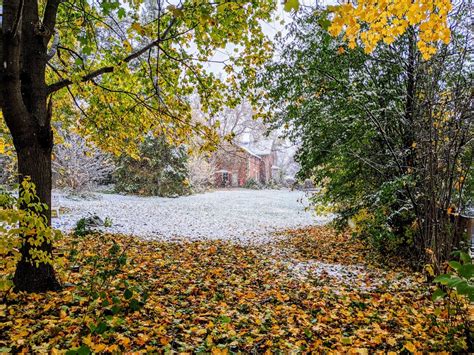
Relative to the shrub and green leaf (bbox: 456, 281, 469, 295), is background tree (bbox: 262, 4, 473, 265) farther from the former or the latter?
the shrub

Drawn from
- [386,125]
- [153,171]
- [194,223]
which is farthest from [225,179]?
[386,125]

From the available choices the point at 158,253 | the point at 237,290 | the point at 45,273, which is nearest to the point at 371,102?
the point at 237,290

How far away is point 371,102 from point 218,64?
9.74ft

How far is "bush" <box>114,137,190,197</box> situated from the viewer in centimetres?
1925

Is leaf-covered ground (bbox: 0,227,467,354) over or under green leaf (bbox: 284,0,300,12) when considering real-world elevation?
under

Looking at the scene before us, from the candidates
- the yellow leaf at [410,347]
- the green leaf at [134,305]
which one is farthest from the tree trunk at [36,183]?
the yellow leaf at [410,347]

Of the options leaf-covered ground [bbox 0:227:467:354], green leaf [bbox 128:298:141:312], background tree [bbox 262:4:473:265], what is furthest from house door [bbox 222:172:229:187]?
green leaf [bbox 128:298:141:312]

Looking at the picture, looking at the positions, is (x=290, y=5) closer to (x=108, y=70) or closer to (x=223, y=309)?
(x=108, y=70)

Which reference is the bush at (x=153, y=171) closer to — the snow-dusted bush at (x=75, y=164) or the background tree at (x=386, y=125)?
the snow-dusted bush at (x=75, y=164)

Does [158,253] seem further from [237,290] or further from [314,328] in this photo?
[314,328]

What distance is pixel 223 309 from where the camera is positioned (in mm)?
3740

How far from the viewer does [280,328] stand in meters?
3.29

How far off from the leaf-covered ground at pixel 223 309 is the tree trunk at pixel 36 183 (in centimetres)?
16

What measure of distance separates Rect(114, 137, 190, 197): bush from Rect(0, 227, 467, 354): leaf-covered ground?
13527mm
